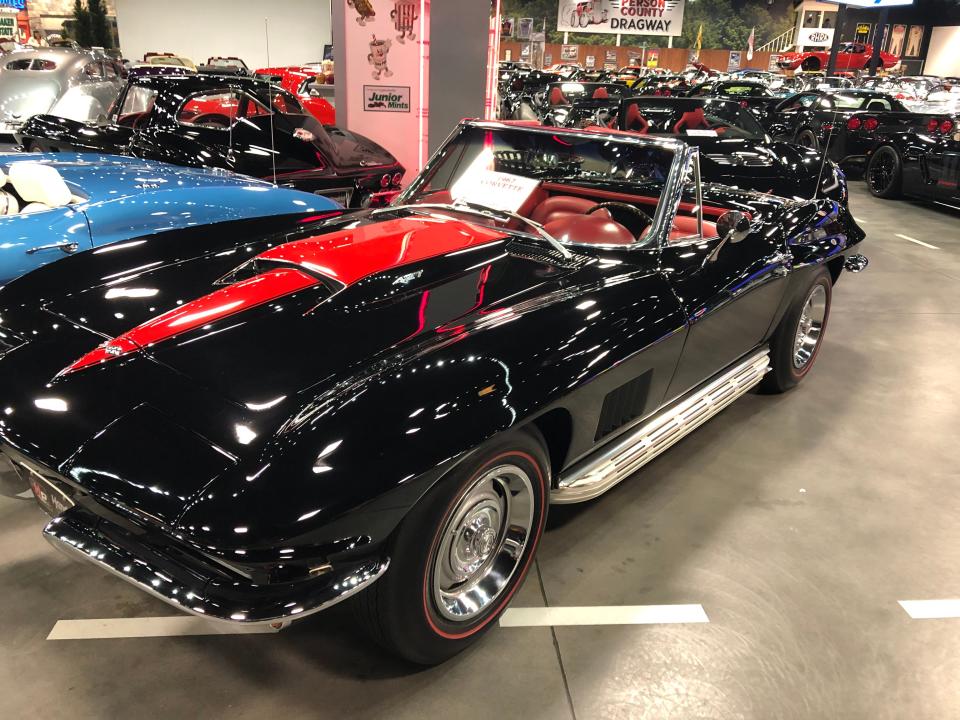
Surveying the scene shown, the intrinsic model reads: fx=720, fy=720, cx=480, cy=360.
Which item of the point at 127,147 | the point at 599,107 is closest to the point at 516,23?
the point at 599,107

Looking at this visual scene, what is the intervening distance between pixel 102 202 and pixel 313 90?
972 cm

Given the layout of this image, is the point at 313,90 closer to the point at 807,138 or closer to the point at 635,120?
the point at 635,120

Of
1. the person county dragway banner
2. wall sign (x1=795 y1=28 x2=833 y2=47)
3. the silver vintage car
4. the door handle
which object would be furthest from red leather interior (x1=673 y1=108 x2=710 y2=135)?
wall sign (x1=795 y1=28 x2=833 y2=47)

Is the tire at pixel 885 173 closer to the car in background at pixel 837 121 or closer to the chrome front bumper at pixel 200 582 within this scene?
the car in background at pixel 837 121

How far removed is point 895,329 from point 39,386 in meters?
4.90

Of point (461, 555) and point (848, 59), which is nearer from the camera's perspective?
point (461, 555)

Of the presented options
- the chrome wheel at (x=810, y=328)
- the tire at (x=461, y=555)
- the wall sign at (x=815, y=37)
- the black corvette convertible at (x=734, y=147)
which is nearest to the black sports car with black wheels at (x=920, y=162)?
the black corvette convertible at (x=734, y=147)

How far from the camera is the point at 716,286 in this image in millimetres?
2672

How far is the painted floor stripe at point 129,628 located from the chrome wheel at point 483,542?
0.61 meters

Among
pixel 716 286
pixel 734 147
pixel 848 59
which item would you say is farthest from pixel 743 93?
pixel 848 59

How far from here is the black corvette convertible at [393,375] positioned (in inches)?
58.9

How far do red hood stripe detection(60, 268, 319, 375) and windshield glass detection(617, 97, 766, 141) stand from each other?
230 inches

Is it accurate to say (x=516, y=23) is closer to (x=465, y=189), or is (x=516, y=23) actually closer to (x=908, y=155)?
(x=908, y=155)

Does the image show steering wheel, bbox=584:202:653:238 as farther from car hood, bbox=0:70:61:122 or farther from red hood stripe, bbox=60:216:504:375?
car hood, bbox=0:70:61:122
